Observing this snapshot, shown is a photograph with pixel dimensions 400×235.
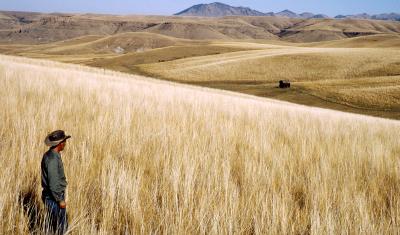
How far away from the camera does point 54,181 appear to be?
5.26ft

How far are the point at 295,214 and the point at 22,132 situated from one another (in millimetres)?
2457

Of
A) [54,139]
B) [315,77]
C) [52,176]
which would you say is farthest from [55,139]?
[315,77]

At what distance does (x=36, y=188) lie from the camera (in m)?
2.24

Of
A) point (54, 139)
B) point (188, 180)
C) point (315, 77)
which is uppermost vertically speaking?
point (54, 139)

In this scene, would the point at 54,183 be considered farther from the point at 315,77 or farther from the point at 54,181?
the point at 315,77

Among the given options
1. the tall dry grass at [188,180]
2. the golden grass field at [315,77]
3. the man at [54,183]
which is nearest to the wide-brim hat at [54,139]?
the man at [54,183]

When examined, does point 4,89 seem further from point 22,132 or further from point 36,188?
point 36,188

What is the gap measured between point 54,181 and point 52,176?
0.08 feet

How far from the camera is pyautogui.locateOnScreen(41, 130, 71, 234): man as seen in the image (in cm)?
161

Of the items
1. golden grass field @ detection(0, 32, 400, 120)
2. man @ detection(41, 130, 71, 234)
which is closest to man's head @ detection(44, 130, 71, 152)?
man @ detection(41, 130, 71, 234)

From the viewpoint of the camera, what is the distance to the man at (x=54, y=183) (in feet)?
5.27

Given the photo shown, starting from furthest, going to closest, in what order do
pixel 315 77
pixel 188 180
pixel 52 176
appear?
pixel 315 77 → pixel 188 180 → pixel 52 176

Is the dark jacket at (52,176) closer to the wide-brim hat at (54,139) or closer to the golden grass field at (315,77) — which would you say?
the wide-brim hat at (54,139)

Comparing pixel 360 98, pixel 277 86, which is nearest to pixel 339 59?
pixel 277 86
